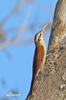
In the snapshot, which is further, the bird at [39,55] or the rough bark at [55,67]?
the bird at [39,55]

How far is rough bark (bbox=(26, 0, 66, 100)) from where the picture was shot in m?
4.62

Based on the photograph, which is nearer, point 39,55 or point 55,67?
point 55,67

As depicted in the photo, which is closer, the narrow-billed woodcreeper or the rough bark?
the rough bark

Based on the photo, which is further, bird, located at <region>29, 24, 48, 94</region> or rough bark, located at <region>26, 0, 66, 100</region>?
bird, located at <region>29, 24, 48, 94</region>

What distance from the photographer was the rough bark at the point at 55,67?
15.2 feet

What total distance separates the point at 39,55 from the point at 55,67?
18.5 inches

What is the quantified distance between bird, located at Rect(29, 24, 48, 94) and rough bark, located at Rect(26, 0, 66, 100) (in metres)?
0.07

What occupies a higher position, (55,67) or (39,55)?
(39,55)

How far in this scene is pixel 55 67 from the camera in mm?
4832

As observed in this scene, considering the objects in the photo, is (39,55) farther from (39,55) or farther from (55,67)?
(55,67)

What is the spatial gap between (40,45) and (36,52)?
0.79ft

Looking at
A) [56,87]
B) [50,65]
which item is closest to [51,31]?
[50,65]

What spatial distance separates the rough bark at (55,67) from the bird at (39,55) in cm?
7

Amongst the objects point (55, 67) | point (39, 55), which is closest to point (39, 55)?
point (39, 55)
